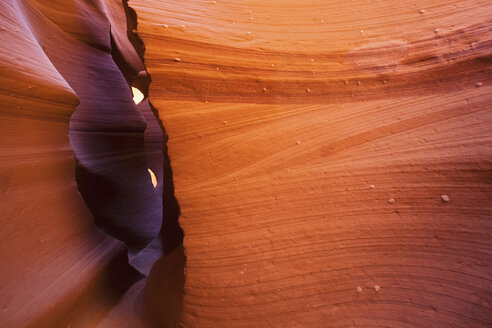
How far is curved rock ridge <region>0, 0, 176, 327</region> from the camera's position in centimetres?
66

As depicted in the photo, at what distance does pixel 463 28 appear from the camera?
71 centimetres

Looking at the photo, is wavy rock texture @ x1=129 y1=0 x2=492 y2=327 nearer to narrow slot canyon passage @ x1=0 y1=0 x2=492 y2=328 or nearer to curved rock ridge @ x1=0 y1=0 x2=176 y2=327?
narrow slot canyon passage @ x1=0 y1=0 x2=492 y2=328

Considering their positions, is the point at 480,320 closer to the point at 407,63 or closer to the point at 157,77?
the point at 407,63

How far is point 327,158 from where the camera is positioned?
67 centimetres

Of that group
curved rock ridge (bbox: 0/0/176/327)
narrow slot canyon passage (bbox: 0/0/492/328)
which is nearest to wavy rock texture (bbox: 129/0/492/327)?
narrow slot canyon passage (bbox: 0/0/492/328)

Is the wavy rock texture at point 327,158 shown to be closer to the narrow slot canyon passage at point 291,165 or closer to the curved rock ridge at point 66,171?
the narrow slot canyon passage at point 291,165

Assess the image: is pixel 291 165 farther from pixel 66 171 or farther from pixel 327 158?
pixel 66 171

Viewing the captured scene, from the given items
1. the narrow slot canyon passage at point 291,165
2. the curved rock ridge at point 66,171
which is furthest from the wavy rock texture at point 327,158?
the curved rock ridge at point 66,171

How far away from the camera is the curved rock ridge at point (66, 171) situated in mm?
656

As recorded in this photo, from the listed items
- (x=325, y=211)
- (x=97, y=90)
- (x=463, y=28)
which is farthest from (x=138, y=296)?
(x=463, y=28)

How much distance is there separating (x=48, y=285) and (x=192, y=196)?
1.43ft

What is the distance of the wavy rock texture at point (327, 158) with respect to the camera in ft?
1.97

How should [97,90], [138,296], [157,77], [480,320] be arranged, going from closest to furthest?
[480,320]
[157,77]
[138,296]
[97,90]

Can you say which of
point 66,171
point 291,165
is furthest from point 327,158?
point 66,171
